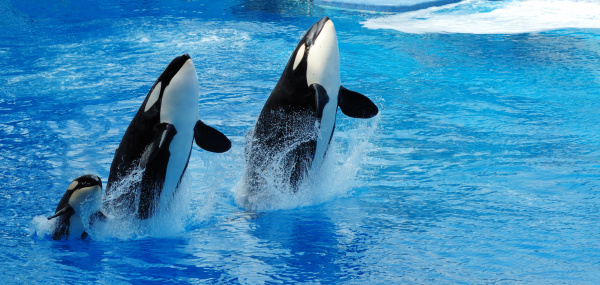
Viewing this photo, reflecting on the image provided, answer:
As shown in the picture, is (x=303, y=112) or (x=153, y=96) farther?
(x=303, y=112)

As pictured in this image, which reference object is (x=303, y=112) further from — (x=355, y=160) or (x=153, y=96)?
(x=355, y=160)

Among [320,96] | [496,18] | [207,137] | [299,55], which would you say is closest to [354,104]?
[320,96]

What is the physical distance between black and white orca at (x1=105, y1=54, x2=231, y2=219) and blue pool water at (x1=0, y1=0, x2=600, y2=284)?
0.25 metres

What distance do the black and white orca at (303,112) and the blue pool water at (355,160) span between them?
1.06 ft

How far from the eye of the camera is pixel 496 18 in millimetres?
15289

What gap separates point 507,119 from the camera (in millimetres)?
7953

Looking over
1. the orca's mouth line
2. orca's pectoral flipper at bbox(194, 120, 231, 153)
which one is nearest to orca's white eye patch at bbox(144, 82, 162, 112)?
orca's pectoral flipper at bbox(194, 120, 231, 153)

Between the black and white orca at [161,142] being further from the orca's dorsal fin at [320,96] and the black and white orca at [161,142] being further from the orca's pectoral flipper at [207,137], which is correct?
the orca's dorsal fin at [320,96]

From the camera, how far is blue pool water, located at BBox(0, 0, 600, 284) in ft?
14.2

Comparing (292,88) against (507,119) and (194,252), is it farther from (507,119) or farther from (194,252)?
(507,119)

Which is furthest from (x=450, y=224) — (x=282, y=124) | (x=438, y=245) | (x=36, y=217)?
(x=36, y=217)

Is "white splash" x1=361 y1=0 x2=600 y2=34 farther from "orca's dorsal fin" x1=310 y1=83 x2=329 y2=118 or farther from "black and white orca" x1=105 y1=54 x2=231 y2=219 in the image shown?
"black and white orca" x1=105 y1=54 x2=231 y2=219

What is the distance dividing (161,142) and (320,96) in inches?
51.5

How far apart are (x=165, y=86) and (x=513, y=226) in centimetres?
285
